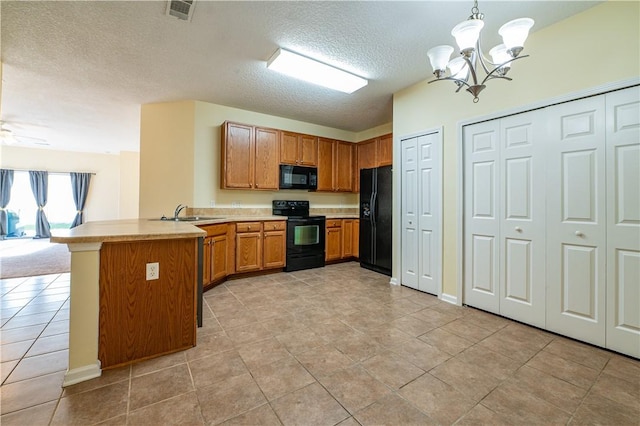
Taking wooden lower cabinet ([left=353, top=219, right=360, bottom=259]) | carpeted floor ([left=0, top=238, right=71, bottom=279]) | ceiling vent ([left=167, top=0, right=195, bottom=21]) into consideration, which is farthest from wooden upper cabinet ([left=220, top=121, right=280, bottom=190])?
carpeted floor ([left=0, top=238, right=71, bottom=279])

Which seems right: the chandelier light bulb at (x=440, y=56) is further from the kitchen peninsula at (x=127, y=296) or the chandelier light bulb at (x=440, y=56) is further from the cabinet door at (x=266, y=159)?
the cabinet door at (x=266, y=159)

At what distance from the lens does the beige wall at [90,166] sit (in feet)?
24.3

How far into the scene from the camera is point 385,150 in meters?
5.00

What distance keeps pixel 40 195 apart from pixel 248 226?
301 inches

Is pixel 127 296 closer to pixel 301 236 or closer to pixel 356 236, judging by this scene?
pixel 301 236

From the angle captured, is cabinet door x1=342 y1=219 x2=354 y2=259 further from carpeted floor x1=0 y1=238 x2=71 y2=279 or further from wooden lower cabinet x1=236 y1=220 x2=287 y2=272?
carpeted floor x1=0 y1=238 x2=71 y2=279

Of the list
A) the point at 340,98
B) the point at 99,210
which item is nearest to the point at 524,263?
the point at 340,98

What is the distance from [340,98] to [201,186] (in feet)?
8.45

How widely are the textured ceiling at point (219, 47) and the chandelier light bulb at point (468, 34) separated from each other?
0.67 meters

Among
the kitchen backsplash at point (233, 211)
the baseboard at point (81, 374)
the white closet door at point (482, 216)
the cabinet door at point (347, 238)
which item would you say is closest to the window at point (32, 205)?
the kitchen backsplash at point (233, 211)

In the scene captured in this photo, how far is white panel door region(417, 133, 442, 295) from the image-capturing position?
330cm

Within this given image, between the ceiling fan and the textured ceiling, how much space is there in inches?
57.2

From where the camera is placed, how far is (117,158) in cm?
849

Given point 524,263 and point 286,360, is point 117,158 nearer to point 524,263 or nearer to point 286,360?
point 286,360
